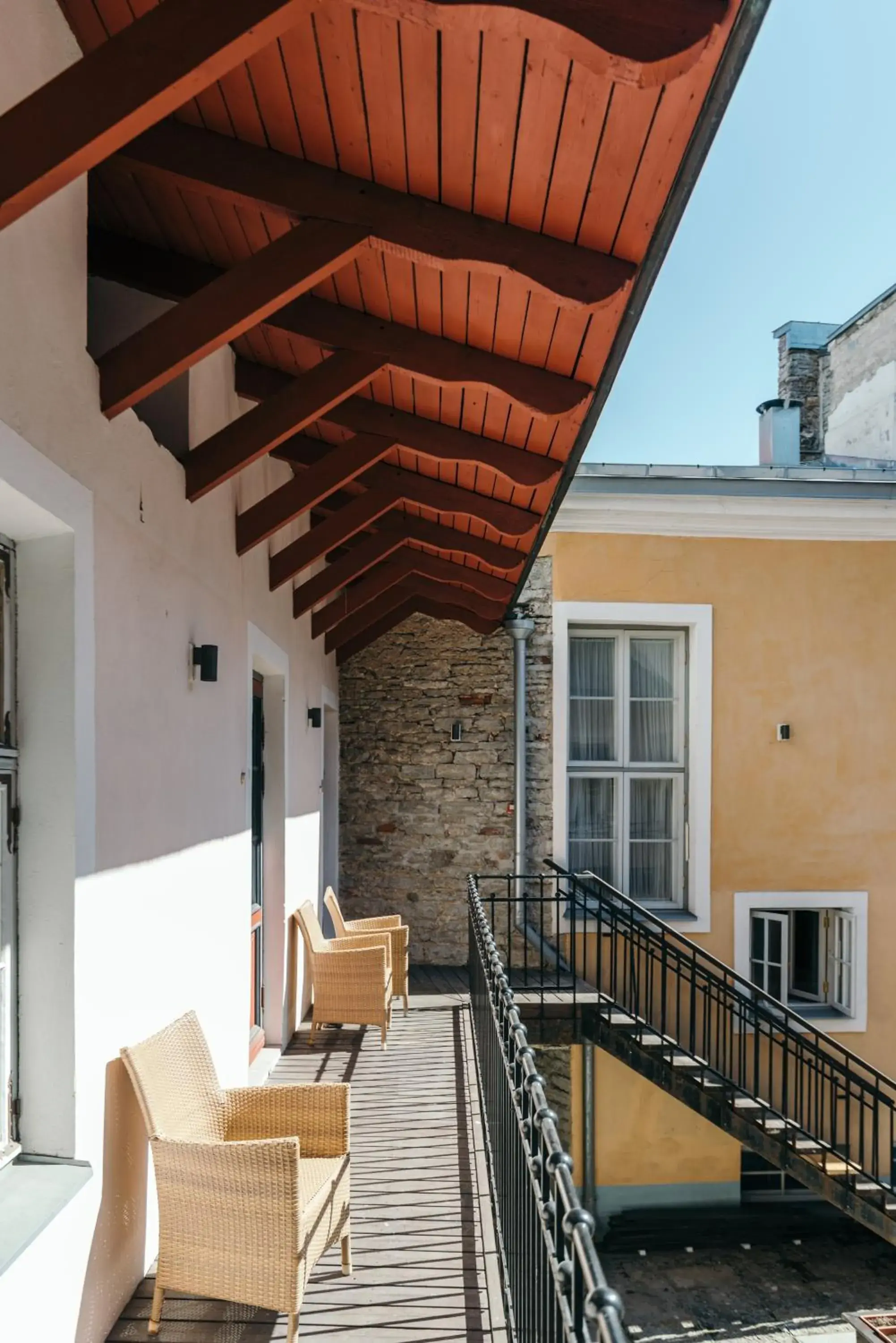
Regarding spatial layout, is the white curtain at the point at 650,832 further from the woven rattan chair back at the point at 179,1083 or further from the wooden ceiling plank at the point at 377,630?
the woven rattan chair back at the point at 179,1083

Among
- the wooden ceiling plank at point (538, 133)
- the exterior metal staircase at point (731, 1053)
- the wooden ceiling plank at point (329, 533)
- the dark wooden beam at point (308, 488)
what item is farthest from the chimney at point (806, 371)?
the wooden ceiling plank at point (538, 133)

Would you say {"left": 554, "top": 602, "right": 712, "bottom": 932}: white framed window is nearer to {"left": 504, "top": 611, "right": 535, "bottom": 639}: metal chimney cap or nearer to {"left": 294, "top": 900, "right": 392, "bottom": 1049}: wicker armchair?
{"left": 504, "top": 611, "right": 535, "bottom": 639}: metal chimney cap

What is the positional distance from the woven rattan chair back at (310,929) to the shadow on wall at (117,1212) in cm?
303

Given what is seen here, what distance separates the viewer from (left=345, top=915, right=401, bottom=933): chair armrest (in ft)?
24.8

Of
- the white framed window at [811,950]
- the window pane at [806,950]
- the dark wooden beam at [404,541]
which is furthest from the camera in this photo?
the window pane at [806,950]

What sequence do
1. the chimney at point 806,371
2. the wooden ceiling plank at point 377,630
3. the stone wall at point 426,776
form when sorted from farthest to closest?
the chimney at point 806,371 < the wooden ceiling plank at point 377,630 < the stone wall at point 426,776

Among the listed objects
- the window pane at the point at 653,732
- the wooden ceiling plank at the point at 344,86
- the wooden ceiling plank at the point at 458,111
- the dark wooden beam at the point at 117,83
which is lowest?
the window pane at the point at 653,732

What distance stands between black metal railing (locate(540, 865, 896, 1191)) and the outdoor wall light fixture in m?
4.61

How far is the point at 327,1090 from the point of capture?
3477 mm

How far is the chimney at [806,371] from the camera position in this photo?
14.5m

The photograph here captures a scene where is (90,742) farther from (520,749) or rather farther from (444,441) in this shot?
(520,749)

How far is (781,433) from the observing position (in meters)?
10.7

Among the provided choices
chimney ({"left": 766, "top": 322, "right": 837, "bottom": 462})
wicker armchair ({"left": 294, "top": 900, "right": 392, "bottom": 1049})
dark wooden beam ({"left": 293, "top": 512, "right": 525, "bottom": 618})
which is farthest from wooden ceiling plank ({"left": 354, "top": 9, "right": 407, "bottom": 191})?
chimney ({"left": 766, "top": 322, "right": 837, "bottom": 462})

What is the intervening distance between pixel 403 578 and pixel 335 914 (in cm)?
262
